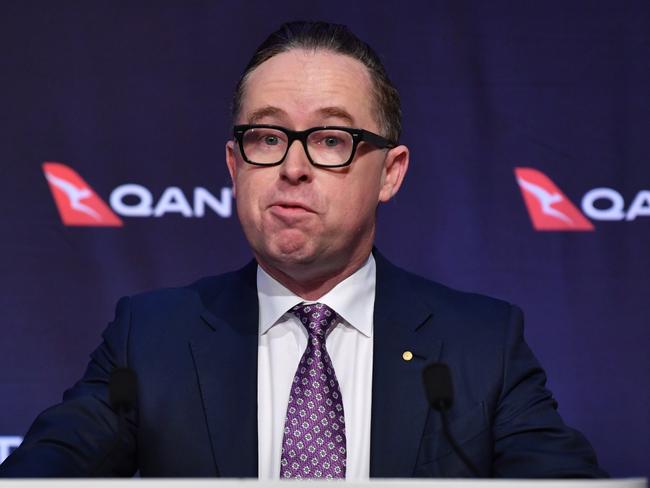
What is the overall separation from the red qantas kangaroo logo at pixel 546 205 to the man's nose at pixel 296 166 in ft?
3.80

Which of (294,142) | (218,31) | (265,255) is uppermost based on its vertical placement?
(218,31)

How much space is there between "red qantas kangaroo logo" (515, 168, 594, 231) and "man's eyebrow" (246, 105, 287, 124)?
1.15m

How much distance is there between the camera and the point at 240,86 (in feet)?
8.21

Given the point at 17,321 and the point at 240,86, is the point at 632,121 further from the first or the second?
the point at 17,321

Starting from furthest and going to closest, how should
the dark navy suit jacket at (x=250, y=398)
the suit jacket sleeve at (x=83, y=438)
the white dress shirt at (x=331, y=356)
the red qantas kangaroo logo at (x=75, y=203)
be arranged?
the red qantas kangaroo logo at (x=75, y=203), the white dress shirt at (x=331, y=356), the dark navy suit jacket at (x=250, y=398), the suit jacket sleeve at (x=83, y=438)

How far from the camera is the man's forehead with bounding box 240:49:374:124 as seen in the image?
2359 mm

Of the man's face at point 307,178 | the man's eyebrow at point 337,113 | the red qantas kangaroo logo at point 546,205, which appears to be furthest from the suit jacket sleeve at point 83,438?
the red qantas kangaroo logo at point 546,205

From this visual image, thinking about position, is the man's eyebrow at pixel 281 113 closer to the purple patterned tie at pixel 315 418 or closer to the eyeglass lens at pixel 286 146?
the eyeglass lens at pixel 286 146

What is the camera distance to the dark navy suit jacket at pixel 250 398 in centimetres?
221

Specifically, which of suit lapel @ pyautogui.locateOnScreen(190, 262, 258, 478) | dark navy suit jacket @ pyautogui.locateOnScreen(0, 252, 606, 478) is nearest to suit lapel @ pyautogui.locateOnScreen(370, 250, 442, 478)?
dark navy suit jacket @ pyautogui.locateOnScreen(0, 252, 606, 478)

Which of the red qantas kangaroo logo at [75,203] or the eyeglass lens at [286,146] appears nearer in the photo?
the eyeglass lens at [286,146]

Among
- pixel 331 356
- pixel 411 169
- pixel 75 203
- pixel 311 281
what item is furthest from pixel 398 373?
pixel 75 203

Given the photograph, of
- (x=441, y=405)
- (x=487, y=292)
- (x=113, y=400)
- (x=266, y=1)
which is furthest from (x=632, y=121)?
(x=113, y=400)

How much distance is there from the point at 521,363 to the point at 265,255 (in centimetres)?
59
